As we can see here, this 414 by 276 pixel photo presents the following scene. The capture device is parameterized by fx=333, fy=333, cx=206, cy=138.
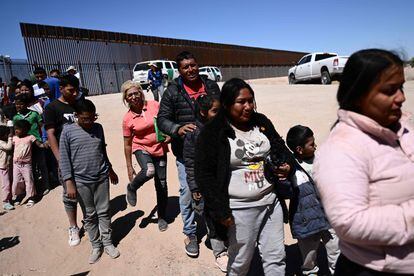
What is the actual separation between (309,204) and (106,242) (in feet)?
8.22

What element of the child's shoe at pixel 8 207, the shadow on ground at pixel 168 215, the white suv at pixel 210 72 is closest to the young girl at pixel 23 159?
the child's shoe at pixel 8 207

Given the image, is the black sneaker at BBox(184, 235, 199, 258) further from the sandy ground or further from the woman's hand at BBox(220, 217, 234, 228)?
the woman's hand at BBox(220, 217, 234, 228)

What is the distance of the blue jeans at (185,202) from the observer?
3.69 meters

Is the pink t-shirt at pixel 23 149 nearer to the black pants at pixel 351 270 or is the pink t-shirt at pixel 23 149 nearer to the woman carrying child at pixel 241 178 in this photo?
the woman carrying child at pixel 241 178

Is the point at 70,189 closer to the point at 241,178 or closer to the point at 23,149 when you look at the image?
the point at 241,178

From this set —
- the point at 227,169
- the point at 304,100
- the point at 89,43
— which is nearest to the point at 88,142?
the point at 227,169

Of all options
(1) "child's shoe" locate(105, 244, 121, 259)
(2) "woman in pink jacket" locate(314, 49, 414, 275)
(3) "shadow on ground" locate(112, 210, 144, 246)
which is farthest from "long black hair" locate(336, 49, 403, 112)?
(3) "shadow on ground" locate(112, 210, 144, 246)

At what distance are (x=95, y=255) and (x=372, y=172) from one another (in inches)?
136

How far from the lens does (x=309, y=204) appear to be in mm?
2674

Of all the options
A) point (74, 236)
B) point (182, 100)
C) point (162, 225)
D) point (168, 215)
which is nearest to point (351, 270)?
point (182, 100)

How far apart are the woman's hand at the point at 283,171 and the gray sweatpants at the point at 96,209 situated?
2.21 m

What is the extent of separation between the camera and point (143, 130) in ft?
13.5

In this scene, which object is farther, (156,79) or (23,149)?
(156,79)

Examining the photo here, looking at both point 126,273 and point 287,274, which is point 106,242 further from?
point 287,274
